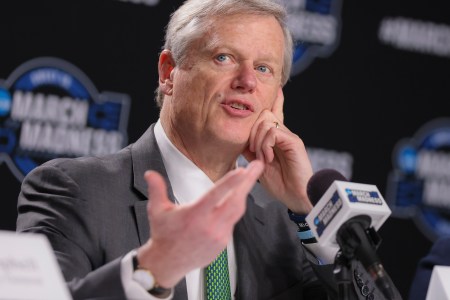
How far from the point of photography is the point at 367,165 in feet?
12.7

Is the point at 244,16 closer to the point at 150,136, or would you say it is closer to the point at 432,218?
the point at 150,136

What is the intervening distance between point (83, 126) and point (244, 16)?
978mm

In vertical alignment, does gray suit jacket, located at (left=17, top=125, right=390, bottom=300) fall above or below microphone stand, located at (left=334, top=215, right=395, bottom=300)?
below

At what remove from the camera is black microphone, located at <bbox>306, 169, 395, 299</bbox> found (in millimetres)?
1770

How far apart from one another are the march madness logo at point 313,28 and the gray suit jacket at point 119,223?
47.4 inches

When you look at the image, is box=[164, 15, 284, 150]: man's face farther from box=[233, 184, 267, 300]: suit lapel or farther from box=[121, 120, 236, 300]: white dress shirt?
box=[233, 184, 267, 300]: suit lapel

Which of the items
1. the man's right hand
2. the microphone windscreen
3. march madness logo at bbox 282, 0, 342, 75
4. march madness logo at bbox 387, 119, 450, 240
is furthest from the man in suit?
march madness logo at bbox 387, 119, 450, 240

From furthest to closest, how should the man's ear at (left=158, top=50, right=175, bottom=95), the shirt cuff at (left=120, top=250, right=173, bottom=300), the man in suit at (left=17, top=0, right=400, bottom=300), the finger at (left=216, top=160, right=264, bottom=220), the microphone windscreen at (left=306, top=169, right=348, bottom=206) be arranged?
the man's ear at (left=158, top=50, right=175, bottom=95)
the man in suit at (left=17, top=0, right=400, bottom=300)
the microphone windscreen at (left=306, top=169, right=348, bottom=206)
the shirt cuff at (left=120, top=250, right=173, bottom=300)
the finger at (left=216, top=160, right=264, bottom=220)

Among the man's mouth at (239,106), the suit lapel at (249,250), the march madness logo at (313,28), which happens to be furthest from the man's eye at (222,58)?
the march madness logo at (313,28)

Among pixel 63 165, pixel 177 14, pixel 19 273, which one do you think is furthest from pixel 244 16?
pixel 19 273

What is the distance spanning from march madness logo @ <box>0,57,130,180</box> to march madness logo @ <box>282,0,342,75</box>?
2.64 ft

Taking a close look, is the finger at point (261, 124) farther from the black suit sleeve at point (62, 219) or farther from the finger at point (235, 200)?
the finger at point (235, 200)

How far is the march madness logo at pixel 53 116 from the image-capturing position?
10.5ft

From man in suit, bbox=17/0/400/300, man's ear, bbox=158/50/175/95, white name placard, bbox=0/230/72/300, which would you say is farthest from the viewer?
man's ear, bbox=158/50/175/95
